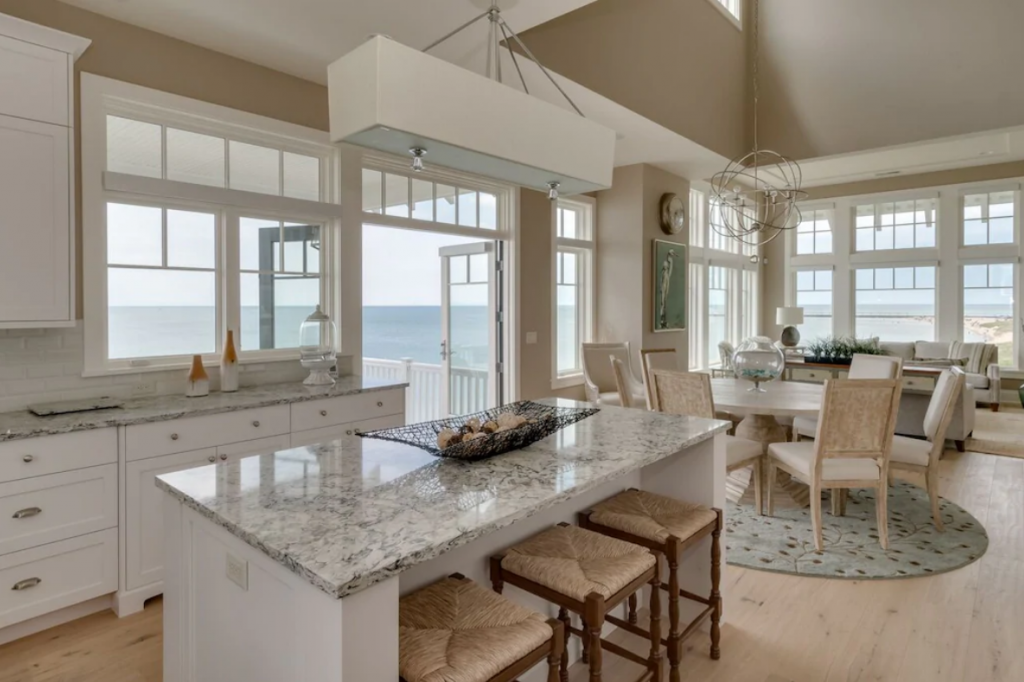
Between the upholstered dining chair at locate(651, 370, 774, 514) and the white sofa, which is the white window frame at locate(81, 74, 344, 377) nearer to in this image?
the upholstered dining chair at locate(651, 370, 774, 514)

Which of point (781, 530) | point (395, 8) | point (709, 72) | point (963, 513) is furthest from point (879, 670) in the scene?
point (709, 72)

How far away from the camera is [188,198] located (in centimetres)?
318

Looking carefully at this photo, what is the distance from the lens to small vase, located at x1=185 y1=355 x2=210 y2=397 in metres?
3.04

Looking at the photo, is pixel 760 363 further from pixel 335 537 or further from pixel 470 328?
pixel 335 537

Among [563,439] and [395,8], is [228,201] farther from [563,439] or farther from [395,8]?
[563,439]

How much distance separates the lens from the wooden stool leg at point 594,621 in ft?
5.01

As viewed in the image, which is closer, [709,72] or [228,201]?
[228,201]

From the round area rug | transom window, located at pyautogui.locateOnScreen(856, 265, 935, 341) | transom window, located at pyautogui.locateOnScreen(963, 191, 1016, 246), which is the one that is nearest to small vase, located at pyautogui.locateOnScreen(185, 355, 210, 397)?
the round area rug

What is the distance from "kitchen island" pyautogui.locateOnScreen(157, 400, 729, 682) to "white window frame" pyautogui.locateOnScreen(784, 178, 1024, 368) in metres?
8.74

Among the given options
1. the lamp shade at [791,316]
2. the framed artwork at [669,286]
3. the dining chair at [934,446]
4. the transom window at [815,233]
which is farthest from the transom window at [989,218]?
the dining chair at [934,446]

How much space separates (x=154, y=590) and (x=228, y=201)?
2027 mm

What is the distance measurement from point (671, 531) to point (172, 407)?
2.27 m

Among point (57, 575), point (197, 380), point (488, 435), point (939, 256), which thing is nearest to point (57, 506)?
point (57, 575)

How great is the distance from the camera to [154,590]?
267 centimetres
